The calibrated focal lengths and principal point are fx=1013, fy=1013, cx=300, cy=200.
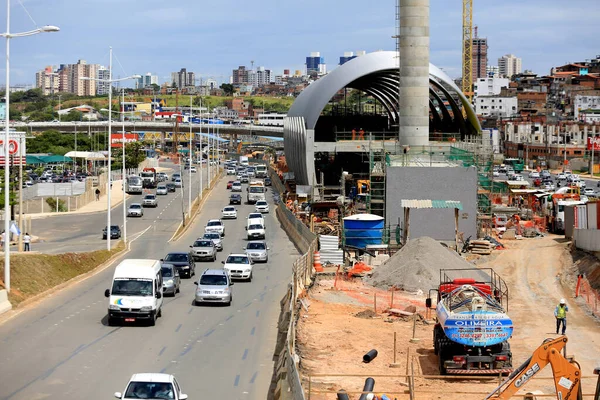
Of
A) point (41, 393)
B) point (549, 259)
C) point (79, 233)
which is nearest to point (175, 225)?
point (79, 233)

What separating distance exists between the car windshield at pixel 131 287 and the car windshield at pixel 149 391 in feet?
42.3

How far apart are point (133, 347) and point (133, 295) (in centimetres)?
Result: 370

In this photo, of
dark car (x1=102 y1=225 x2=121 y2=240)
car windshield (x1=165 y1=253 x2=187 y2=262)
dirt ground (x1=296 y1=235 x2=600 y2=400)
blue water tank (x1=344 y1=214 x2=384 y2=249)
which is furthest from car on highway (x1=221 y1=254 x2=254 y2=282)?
dark car (x1=102 y1=225 x2=121 y2=240)

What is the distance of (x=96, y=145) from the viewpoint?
191750 millimetres

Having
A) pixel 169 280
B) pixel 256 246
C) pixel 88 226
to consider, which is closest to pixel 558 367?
pixel 169 280

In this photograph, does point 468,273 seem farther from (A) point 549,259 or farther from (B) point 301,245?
(B) point 301,245

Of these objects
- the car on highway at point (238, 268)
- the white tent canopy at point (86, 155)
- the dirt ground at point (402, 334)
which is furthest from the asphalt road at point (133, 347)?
the white tent canopy at point (86, 155)

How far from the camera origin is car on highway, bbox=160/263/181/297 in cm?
3934

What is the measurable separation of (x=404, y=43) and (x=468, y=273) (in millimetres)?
40382

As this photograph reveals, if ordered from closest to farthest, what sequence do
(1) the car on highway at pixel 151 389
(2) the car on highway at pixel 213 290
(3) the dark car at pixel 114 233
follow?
1. (1) the car on highway at pixel 151 389
2. (2) the car on highway at pixel 213 290
3. (3) the dark car at pixel 114 233

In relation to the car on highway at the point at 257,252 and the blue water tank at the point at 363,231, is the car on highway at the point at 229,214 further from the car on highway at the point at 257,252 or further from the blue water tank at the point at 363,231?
the car on highway at the point at 257,252

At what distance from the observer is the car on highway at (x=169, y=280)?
3934cm

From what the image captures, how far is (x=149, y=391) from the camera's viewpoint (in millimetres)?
18922

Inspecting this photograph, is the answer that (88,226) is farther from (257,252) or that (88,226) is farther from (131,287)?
(131,287)
